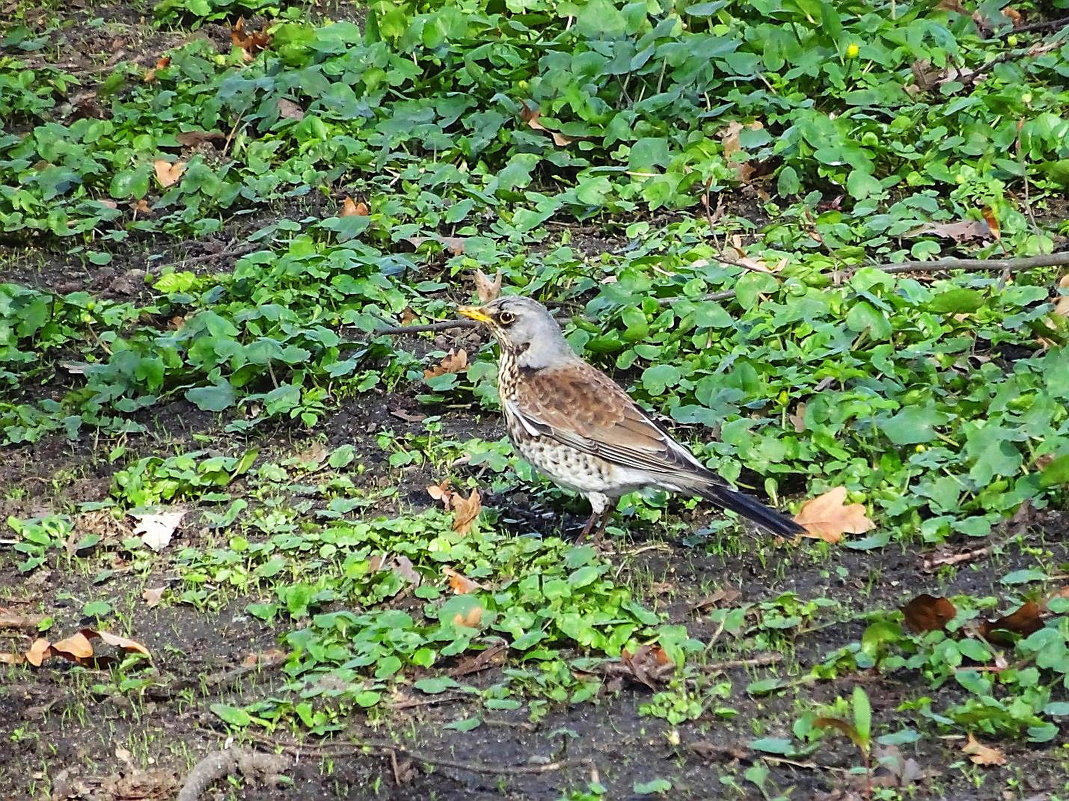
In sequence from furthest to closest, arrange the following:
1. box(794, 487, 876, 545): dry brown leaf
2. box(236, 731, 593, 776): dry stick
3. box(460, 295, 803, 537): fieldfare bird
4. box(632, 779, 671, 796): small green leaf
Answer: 1. box(460, 295, 803, 537): fieldfare bird
2. box(794, 487, 876, 545): dry brown leaf
3. box(236, 731, 593, 776): dry stick
4. box(632, 779, 671, 796): small green leaf

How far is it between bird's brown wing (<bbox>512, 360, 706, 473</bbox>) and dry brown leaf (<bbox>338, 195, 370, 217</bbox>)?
2770 mm

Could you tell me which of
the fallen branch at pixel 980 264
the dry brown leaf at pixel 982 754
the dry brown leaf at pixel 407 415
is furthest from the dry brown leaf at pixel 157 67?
the dry brown leaf at pixel 982 754

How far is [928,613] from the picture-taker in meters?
5.01

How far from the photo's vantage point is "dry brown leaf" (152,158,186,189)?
9523 mm

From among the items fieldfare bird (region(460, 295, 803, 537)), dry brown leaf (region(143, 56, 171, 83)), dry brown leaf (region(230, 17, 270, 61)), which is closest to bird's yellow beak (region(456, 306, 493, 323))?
fieldfare bird (region(460, 295, 803, 537))

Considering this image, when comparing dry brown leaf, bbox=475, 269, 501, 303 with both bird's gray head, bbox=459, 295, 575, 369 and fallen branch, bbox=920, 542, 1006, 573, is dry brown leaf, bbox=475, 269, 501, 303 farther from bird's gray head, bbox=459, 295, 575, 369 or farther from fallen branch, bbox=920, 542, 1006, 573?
fallen branch, bbox=920, 542, 1006, 573

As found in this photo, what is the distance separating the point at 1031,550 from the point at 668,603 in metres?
1.32

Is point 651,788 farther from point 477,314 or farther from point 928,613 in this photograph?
point 477,314

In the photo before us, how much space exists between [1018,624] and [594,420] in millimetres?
2008

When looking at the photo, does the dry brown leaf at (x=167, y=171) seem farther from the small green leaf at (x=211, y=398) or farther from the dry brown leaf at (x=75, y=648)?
the dry brown leaf at (x=75, y=648)

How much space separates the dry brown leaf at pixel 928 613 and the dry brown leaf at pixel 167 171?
601cm

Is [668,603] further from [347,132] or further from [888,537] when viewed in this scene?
[347,132]

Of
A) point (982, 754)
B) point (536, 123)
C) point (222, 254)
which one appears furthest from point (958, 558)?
point (222, 254)

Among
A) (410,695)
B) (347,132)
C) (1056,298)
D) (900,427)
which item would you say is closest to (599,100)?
(347,132)
